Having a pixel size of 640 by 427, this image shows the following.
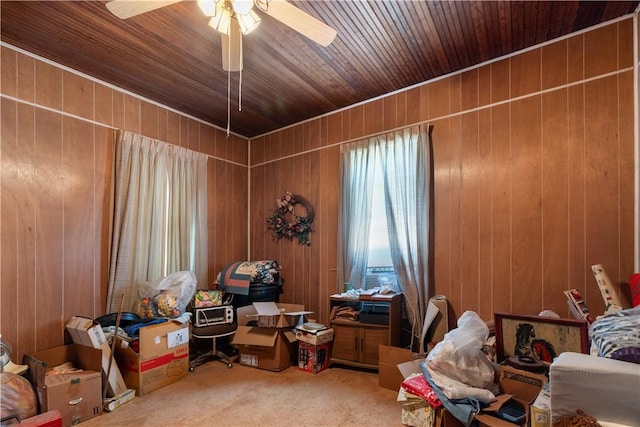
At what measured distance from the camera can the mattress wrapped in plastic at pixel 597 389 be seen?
4.26 ft

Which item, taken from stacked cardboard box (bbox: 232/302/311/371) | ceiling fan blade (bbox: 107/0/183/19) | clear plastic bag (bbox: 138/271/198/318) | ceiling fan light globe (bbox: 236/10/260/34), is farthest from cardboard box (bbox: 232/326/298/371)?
ceiling fan blade (bbox: 107/0/183/19)

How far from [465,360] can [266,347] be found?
1.86m

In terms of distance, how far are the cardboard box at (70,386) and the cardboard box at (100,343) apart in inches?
2.3

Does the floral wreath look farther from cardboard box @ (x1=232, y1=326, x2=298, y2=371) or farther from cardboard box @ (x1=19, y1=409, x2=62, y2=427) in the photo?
cardboard box @ (x1=19, y1=409, x2=62, y2=427)

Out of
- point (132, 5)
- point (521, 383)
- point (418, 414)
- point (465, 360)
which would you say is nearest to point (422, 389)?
point (418, 414)

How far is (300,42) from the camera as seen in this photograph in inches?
94.8

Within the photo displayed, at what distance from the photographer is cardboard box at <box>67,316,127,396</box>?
2.51 m

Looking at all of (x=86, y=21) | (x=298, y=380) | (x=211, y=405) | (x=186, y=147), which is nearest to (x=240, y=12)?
(x=86, y=21)

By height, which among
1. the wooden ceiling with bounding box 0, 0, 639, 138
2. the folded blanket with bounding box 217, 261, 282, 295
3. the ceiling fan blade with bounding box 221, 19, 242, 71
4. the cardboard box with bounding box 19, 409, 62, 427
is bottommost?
the cardboard box with bounding box 19, 409, 62, 427

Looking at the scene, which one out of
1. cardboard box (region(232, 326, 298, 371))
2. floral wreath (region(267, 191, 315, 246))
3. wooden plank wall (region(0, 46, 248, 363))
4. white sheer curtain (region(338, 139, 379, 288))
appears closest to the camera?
wooden plank wall (region(0, 46, 248, 363))

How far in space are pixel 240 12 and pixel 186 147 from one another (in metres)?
2.43

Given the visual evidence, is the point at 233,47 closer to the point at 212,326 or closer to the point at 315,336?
the point at 315,336

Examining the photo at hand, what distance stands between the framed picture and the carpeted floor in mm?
913

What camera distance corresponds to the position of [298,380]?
2914mm
